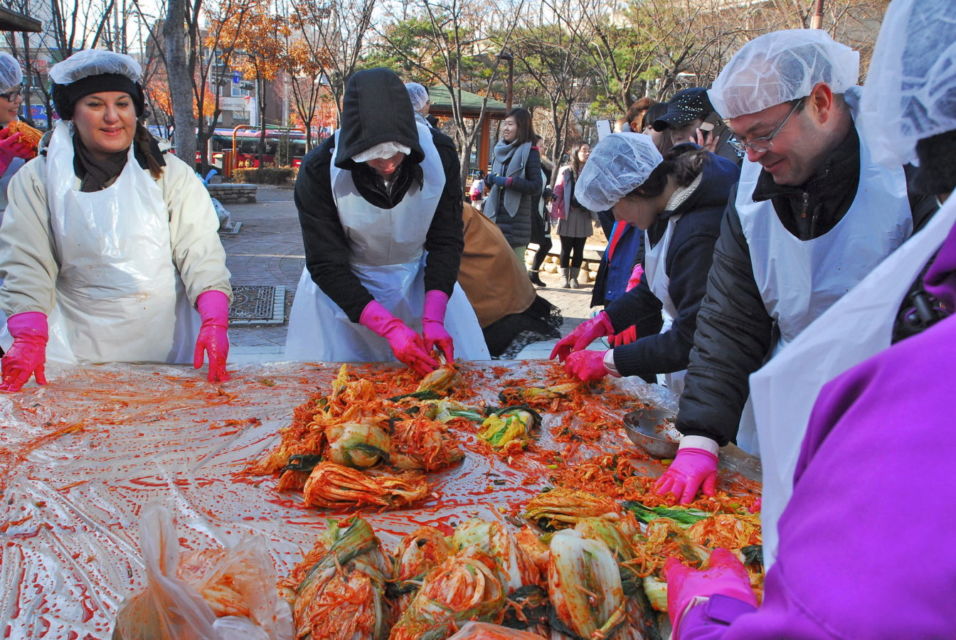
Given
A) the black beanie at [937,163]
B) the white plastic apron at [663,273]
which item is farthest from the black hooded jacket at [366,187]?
the black beanie at [937,163]

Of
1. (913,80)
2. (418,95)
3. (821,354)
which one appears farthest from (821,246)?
(418,95)

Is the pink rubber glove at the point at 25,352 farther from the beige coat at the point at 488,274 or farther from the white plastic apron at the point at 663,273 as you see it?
the beige coat at the point at 488,274

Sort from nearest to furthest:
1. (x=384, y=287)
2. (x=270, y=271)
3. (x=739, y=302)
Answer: (x=739, y=302), (x=384, y=287), (x=270, y=271)

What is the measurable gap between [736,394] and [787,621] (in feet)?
4.71

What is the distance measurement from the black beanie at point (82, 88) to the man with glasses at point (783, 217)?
2.19 meters

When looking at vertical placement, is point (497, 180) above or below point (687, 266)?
above

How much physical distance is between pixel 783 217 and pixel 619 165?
821mm

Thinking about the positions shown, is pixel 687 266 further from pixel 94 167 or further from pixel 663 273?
pixel 94 167

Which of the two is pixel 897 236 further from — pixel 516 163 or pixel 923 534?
pixel 516 163

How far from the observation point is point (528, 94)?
22031 millimetres

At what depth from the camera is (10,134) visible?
425cm

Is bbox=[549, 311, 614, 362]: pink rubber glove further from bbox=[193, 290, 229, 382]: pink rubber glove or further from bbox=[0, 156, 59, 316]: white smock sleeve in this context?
bbox=[0, 156, 59, 316]: white smock sleeve

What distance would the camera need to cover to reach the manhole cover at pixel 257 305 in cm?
688

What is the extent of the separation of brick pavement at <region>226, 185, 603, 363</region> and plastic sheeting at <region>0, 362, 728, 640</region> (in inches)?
64.3
